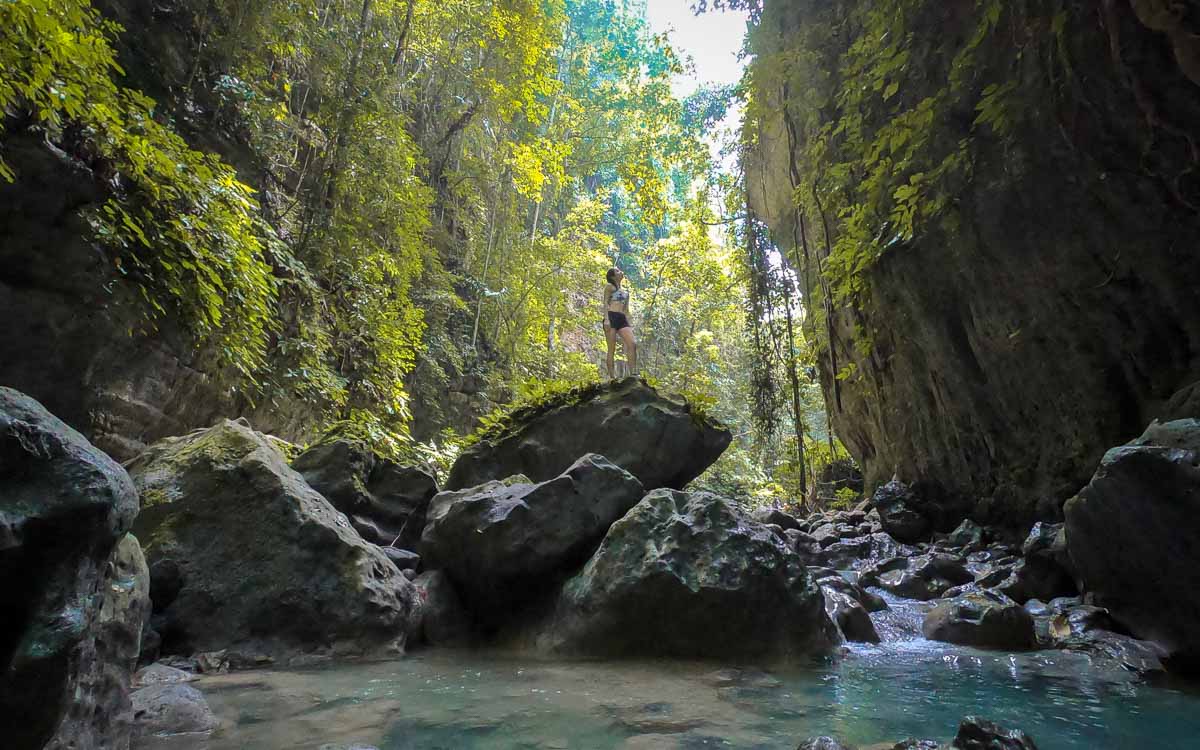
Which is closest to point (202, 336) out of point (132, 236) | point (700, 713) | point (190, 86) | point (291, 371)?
point (132, 236)

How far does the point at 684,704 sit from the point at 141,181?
5393 millimetres

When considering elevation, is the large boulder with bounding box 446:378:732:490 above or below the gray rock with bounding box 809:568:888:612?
above

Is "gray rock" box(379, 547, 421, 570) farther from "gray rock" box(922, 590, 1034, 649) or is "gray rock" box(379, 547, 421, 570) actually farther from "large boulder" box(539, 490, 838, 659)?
"gray rock" box(922, 590, 1034, 649)

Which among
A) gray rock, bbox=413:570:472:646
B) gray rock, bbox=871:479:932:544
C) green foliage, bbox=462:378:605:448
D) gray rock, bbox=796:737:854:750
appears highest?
green foliage, bbox=462:378:605:448

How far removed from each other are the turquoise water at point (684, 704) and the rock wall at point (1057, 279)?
261cm

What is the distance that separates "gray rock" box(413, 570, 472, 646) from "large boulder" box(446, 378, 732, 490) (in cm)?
182

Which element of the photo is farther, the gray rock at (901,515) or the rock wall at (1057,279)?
the gray rock at (901,515)

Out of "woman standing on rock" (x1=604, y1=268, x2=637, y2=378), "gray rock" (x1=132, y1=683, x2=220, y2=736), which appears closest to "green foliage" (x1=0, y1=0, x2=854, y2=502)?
"woman standing on rock" (x1=604, y1=268, x2=637, y2=378)

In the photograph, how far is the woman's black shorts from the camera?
30.2 ft

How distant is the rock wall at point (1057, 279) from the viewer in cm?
398

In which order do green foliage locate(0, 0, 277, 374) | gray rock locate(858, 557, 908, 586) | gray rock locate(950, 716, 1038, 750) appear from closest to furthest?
gray rock locate(950, 716, 1038, 750), green foliage locate(0, 0, 277, 374), gray rock locate(858, 557, 908, 586)

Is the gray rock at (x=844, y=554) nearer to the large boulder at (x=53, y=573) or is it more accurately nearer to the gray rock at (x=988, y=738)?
the gray rock at (x=988, y=738)

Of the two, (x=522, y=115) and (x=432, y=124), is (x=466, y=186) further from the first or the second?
(x=522, y=115)

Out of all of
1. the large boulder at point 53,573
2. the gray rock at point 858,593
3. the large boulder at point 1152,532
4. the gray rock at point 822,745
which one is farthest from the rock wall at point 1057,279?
the large boulder at point 53,573
